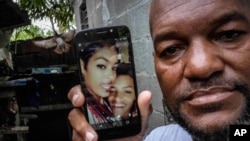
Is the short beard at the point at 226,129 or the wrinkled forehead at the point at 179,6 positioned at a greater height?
the wrinkled forehead at the point at 179,6

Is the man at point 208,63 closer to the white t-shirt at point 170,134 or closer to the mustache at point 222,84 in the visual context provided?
the mustache at point 222,84

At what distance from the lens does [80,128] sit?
100 centimetres

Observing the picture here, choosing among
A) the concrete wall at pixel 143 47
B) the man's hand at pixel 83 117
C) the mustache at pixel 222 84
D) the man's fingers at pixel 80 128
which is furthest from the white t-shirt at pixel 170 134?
the concrete wall at pixel 143 47

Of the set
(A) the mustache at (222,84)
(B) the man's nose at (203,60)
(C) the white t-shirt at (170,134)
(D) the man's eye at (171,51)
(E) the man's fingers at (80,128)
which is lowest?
(C) the white t-shirt at (170,134)

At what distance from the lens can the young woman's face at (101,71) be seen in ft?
3.27

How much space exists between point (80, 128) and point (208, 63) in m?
0.47

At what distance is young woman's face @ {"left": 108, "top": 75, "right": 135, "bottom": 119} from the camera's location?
100 cm

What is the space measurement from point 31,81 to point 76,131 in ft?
10.7

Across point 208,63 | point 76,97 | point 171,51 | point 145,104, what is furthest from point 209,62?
Result: point 76,97

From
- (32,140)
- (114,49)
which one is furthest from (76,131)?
(32,140)

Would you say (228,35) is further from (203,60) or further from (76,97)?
(76,97)

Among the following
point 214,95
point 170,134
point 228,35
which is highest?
point 228,35

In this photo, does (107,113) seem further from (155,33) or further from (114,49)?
(155,33)

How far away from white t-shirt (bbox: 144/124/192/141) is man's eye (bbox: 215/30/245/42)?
0.34 meters
